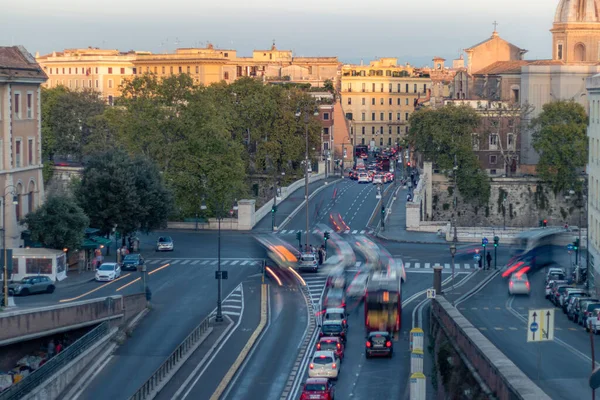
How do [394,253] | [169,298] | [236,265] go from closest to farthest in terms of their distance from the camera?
[169,298] → [236,265] → [394,253]

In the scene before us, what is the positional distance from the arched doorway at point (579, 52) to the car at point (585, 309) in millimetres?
72177

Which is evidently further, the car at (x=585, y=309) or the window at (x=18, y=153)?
the window at (x=18, y=153)

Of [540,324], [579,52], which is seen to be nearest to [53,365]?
[540,324]

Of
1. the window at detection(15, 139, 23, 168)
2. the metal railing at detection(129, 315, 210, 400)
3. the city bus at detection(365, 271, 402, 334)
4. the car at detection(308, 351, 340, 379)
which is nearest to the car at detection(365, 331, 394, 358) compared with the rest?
the car at detection(308, 351, 340, 379)

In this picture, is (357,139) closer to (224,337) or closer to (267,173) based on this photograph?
(267,173)

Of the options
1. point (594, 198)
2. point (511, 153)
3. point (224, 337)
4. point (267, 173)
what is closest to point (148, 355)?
point (224, 337)

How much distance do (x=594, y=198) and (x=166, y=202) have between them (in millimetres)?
26363

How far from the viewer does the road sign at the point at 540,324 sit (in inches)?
1110

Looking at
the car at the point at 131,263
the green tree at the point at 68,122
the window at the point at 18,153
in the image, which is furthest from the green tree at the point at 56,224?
the green tree at the point at 68,122

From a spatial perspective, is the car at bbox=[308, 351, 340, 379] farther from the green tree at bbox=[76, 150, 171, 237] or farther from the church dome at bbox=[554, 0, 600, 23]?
the church dome at bbox=[554, 0, 600, 23]

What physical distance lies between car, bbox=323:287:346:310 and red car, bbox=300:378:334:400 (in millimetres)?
15410

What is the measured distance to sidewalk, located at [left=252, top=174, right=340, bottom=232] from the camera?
80.1 meters

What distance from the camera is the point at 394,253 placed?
68812 mm

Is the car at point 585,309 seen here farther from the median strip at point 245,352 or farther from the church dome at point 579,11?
the church dome at point 579,11
